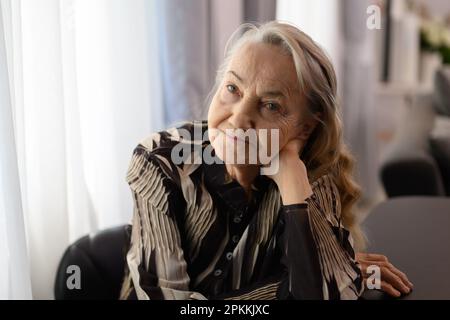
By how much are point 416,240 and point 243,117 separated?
1.50 ft

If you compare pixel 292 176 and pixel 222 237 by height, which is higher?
pixel 292 176

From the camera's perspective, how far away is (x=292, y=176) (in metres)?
0.78

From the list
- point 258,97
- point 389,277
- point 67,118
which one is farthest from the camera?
point 67,118

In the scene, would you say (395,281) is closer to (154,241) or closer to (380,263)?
(380,263)

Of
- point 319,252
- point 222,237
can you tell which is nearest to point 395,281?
point 319,252

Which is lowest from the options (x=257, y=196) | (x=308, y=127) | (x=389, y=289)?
(x=389, y=289)

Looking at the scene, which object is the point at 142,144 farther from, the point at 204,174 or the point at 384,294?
the point at 384,294

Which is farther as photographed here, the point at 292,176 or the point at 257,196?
the point at 257,196

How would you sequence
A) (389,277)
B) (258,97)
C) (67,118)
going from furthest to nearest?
(67,118) < (389,277) < (258,97)

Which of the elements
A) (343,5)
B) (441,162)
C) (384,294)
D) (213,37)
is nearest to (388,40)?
(441,162)

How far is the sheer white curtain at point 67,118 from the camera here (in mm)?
853

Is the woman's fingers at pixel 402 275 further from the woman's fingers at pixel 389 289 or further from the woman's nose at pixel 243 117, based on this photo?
the woman's nose at pixel 243 117

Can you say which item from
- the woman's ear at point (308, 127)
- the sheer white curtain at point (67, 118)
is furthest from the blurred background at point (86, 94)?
the woman's ear at point (308, 127)

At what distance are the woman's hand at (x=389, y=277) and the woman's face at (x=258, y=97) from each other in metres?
0.23
